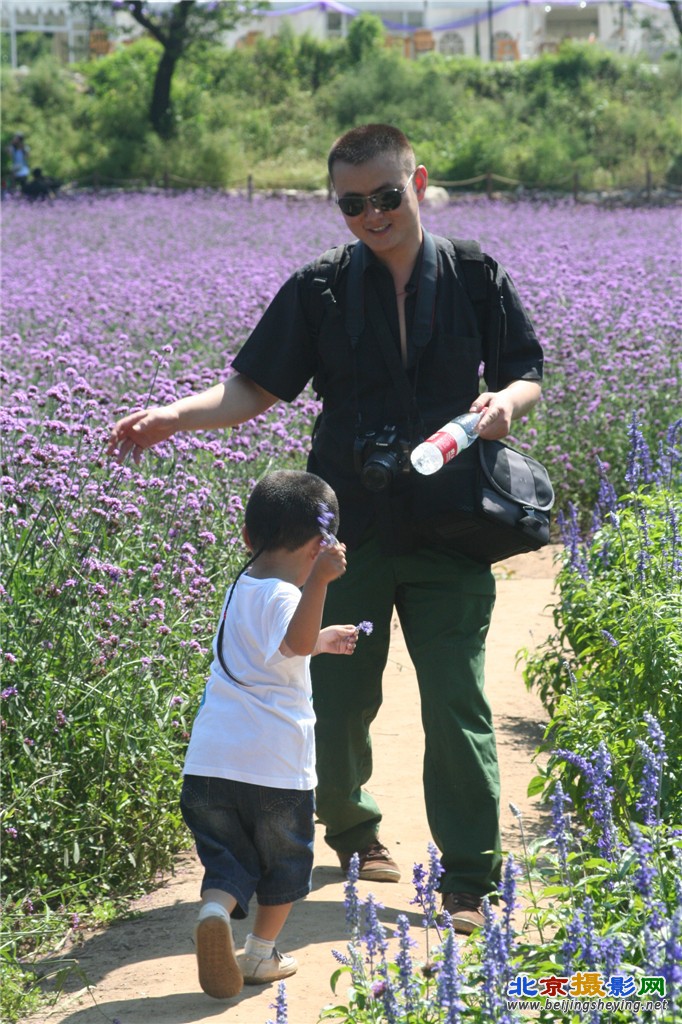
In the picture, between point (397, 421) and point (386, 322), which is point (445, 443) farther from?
point (386, 322)

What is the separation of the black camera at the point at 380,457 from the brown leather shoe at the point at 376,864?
1.07m

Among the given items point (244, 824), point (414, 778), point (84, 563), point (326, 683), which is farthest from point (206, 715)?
point (414, 778)

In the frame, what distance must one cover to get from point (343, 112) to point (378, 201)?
3646cm

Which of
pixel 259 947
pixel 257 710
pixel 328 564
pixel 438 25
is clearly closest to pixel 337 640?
pixel 257 710

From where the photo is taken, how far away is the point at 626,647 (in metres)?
3.71

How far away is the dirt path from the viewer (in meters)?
3.23

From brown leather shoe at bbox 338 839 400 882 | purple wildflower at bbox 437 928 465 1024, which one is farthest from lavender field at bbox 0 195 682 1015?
purple wildflower at bbox 437 928 465 1024

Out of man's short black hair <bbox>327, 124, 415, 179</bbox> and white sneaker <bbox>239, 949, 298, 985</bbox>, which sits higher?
man's short black hair <bbox>327, 124, 415, 179</bbox>

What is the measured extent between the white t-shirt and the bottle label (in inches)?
17.3

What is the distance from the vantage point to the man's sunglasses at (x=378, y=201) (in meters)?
3.48

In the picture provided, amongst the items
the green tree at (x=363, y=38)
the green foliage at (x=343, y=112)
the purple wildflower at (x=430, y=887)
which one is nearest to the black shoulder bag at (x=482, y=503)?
the purple wildflower at (x=430, y=887)

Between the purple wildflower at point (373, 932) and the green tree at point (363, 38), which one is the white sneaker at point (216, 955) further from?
the green tree at point (363, 38)

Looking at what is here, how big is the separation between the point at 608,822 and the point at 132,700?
180 cm

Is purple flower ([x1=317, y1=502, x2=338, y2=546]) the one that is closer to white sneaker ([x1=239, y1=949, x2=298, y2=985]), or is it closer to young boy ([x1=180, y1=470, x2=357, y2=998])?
young boy ([x1=180, y1=470, x2=357, y2=998])
